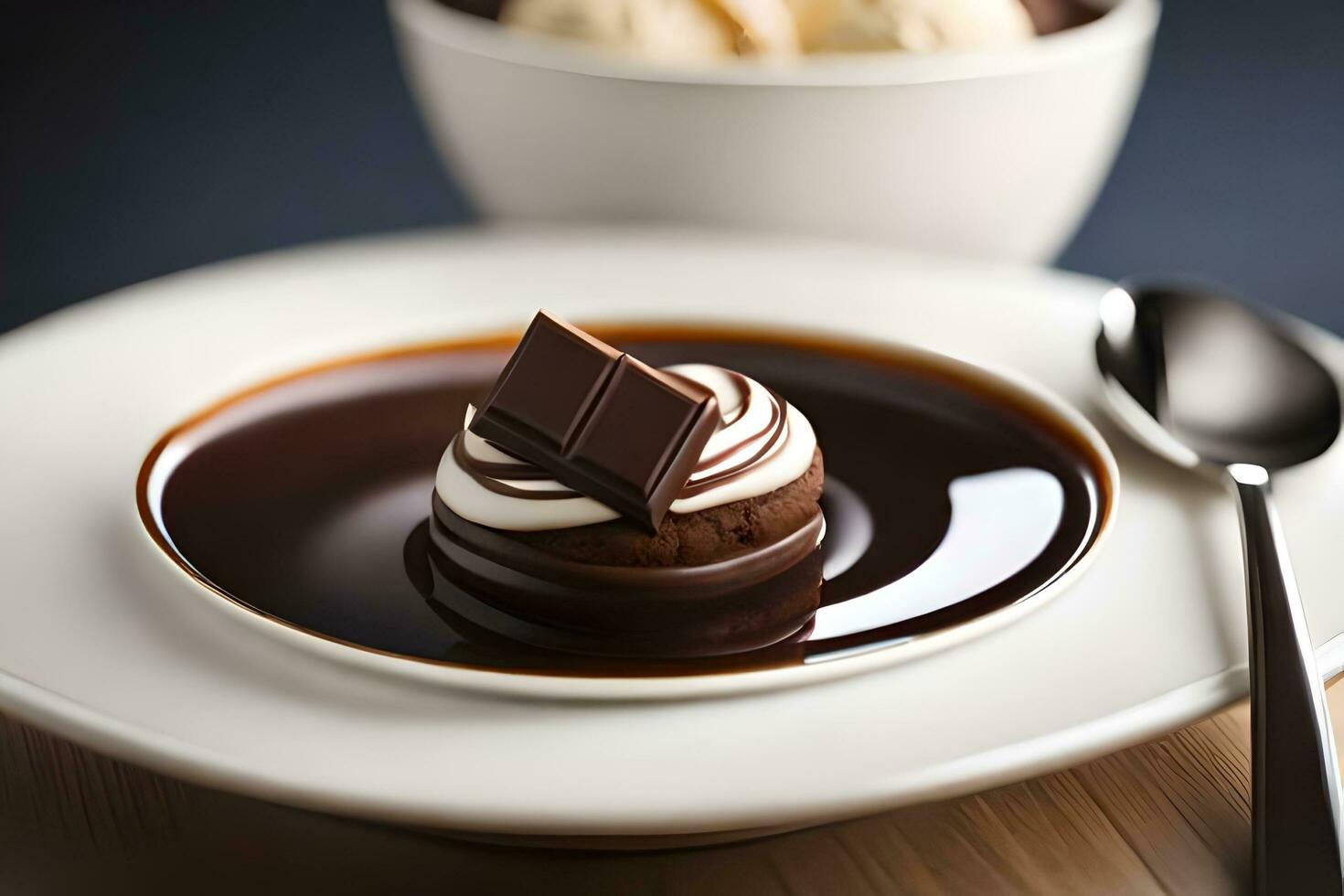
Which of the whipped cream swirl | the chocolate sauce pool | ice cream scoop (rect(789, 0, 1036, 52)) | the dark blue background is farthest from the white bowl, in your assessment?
the dark blue background

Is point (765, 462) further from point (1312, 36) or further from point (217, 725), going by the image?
point (1312, 36)

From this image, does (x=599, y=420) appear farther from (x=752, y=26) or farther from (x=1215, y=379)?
(x=752, y=26)

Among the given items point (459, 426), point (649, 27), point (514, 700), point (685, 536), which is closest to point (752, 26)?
point (649, 27)

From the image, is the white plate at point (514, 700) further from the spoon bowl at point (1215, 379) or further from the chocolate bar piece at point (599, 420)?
the chocolate bar piece at point (599, 420)

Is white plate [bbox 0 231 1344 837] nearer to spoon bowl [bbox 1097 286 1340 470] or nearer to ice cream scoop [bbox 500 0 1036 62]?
spoon bowl [bbox 1097 286 1340 470]

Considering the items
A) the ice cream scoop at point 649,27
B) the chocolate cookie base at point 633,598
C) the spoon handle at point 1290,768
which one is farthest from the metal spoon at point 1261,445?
the ice cream scoop at point 649,27

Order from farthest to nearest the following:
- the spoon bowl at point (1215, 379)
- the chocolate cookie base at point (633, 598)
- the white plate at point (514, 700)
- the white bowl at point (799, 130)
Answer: the white bowl at point (799, 130), the spoon bowl at point (1215, 379), the chocolate cookie base at point (633, 598), the white plate at point (514, 700)
